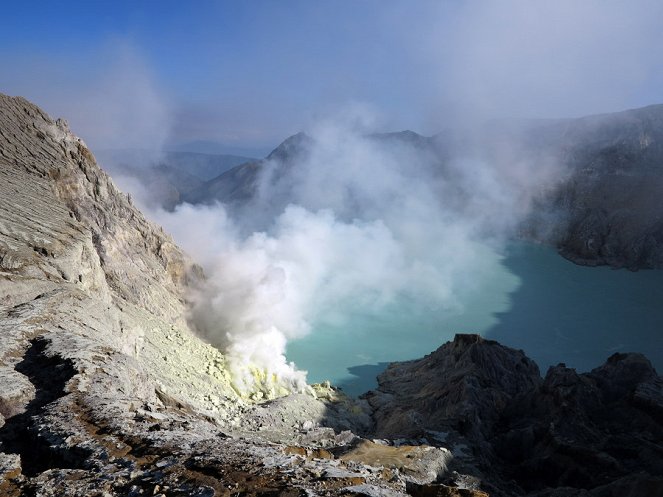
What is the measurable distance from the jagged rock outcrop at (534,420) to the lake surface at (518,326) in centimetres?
626

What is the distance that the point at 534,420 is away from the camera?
2166 centimetres

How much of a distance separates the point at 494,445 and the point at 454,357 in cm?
889

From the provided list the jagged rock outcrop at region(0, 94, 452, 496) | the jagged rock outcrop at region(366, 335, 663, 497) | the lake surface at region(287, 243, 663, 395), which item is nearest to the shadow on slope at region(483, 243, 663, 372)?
the lake surface at region(287, 243, 663, 395)

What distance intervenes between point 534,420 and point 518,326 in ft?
73.9

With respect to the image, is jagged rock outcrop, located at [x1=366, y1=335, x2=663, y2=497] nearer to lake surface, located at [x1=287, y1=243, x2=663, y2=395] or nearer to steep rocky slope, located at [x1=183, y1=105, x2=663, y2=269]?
lake surface, located at [x1=287, y1=243, x2=663, y2=395]

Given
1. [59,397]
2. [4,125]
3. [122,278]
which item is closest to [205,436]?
[59,397]

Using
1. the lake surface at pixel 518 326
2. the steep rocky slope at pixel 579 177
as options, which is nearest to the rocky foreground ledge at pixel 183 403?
the lake surface at pixel 518 326

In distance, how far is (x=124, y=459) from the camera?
276 inches

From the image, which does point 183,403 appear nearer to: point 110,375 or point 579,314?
point 110,375

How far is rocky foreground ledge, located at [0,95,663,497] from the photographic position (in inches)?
274

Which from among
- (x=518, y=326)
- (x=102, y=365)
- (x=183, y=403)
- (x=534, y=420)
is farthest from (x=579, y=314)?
(x=102, y=365)

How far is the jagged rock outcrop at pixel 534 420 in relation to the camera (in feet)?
56.3

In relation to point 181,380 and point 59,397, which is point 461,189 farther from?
point 59,397

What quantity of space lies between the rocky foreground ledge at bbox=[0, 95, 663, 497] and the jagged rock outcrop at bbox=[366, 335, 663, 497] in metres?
0.08
